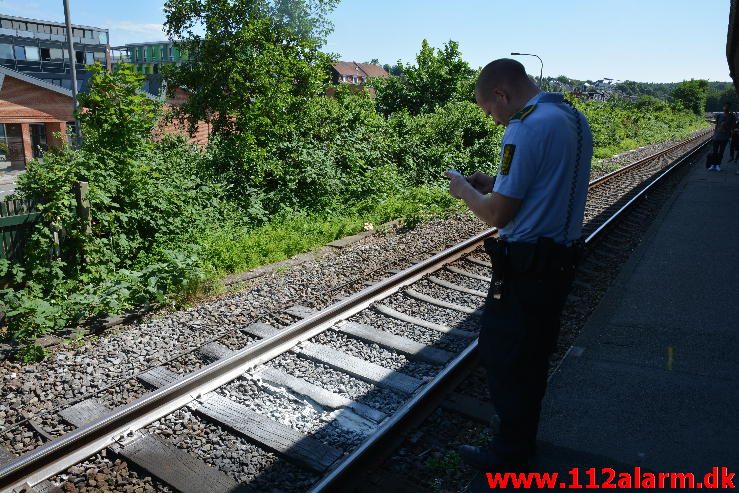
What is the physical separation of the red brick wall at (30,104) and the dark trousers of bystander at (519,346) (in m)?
34.2

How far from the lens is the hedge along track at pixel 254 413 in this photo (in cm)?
313

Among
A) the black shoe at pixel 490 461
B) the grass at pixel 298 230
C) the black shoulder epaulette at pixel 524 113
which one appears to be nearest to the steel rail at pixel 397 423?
the black shoe at pixel 490 461

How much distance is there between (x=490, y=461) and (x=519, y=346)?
2.51 ft

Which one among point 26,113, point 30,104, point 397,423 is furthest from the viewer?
point 30,104

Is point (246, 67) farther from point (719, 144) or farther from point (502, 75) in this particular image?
point (719, 144)

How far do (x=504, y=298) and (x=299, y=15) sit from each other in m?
12.6

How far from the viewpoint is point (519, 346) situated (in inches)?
108

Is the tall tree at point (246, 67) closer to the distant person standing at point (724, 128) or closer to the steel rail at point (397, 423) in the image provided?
the steel rail at point (397, 423)

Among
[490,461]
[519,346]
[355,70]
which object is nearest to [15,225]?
[490,461]

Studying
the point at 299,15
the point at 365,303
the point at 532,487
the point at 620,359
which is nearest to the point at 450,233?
the point at 365,303

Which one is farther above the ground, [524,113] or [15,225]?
[524,113]

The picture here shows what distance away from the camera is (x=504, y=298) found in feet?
9.12

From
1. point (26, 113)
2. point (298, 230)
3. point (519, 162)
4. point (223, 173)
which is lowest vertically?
point (298, 230)

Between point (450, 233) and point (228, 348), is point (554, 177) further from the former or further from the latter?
point (450, 233)
